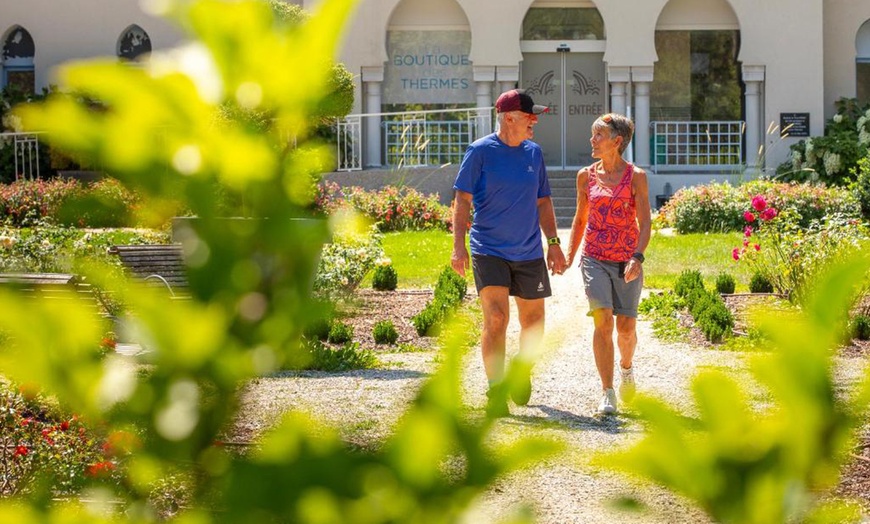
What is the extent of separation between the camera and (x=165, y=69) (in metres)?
0.67

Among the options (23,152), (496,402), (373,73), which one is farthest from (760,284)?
(23,152)

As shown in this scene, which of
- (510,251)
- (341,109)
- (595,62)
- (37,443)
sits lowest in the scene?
(37,443)

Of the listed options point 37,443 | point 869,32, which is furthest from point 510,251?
point 869,32

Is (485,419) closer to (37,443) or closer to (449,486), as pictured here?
(449,486)

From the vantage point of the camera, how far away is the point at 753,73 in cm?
2425

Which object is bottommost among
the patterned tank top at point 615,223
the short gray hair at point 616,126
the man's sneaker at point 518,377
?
the patterned tank top at point 615,223

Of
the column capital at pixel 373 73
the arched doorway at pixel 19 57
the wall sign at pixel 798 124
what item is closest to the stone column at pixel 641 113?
the wall sign at pixel 798 124

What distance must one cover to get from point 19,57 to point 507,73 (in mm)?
9060

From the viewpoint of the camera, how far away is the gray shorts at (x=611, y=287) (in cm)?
681

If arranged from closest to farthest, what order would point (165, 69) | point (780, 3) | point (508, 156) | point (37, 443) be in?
1. point (165, 69)
2. point (37, 443)
3. point (508, 156)
4. point (780, 3)

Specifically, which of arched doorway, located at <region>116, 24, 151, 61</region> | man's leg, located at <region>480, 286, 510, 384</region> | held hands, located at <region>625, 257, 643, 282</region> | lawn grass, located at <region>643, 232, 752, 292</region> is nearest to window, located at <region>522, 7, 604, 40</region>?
arched doorway, located at <region>116, 24, 151, 61</region>

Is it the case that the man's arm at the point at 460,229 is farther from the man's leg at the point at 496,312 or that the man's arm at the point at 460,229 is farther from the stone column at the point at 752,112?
the stone column at the point at 752,112

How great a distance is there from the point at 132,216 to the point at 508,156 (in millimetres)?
6064

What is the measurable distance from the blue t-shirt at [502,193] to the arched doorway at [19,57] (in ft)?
66.1
